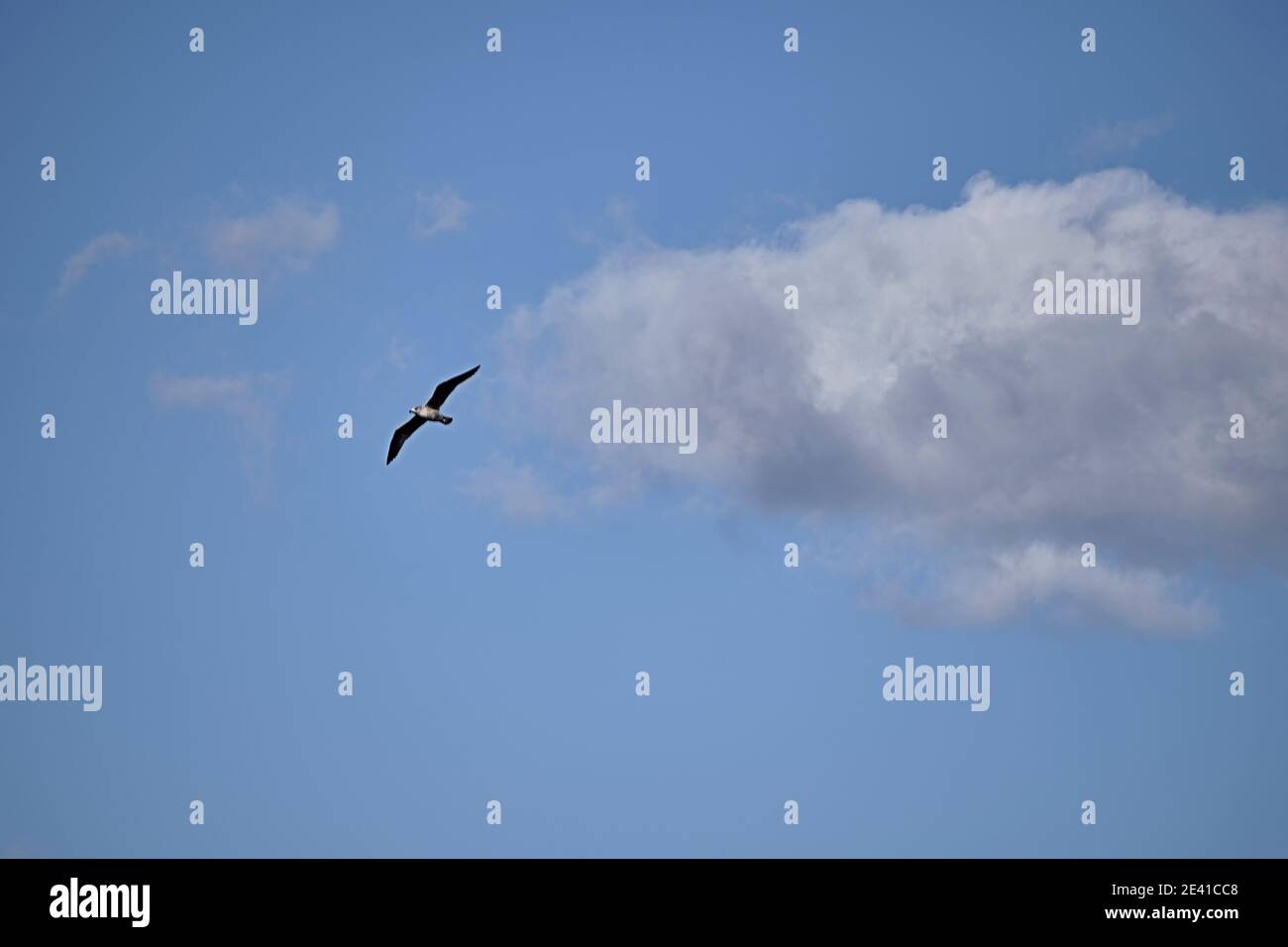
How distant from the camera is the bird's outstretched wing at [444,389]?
266 ft

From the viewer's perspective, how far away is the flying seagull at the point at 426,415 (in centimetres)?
8331

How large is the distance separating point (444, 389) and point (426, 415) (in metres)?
2.63

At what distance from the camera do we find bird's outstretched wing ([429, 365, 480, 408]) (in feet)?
266
